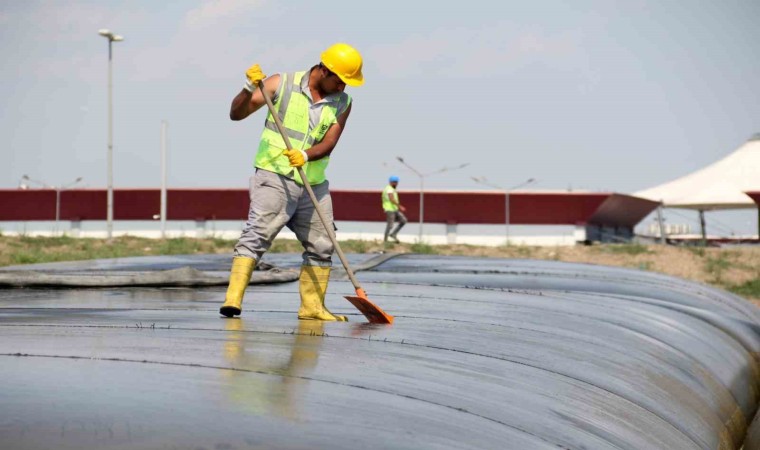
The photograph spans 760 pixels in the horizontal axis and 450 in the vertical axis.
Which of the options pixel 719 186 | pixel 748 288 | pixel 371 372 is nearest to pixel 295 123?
pixel 371 372

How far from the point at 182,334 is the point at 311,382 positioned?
1.15m

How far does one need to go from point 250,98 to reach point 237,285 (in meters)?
0.89

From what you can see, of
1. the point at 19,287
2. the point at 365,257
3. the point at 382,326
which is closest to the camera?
the point at 382,326

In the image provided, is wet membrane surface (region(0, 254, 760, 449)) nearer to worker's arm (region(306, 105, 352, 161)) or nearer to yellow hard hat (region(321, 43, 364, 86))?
worker's arm (region(306, 105, 352, 161))

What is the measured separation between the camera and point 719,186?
40.6 meters

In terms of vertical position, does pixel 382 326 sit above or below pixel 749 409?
above

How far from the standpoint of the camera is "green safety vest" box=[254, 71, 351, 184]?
5.53 m

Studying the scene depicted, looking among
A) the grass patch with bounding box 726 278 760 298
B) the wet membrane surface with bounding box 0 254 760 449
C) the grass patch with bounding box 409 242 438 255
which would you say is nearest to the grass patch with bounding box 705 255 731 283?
the grass patch with bounding box 726 278 760 298

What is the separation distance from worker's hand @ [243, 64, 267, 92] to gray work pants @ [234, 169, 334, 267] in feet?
1.34

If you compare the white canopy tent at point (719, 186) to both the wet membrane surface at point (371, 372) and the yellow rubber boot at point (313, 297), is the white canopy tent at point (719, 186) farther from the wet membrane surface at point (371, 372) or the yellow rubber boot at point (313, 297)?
the yellow rubber boot at point (313, 297)

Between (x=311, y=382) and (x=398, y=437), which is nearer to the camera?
(x=398, y=437)

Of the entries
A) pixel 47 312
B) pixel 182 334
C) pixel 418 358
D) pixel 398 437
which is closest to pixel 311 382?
pixel 398 437

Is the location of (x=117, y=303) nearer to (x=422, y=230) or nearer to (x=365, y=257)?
(x=365, y=257)

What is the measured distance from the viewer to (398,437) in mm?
2873
